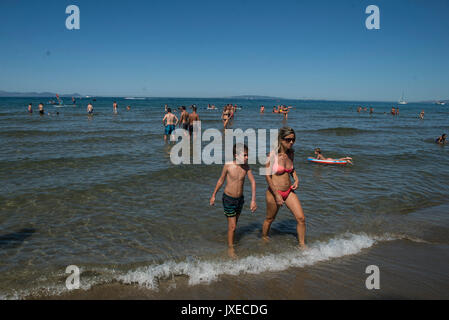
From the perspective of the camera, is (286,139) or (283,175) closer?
(286,139)

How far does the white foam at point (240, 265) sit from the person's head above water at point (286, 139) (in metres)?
1.90

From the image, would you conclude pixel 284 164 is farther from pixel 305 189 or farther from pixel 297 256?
pixel 305 189

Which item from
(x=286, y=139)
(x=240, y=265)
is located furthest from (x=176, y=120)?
(x=240, y=265)

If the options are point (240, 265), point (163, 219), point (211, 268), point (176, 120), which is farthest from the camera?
point (176, 120)

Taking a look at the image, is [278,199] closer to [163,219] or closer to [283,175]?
[283,175]

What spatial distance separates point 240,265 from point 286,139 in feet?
7.27

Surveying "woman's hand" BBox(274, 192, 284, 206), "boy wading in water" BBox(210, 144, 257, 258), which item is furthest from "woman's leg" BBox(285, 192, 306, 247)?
"boy wading in water" BBox(210, 144, 257, 258)

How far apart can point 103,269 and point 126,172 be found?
5.57 metres

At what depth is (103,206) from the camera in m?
6.56

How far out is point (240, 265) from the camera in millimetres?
4293

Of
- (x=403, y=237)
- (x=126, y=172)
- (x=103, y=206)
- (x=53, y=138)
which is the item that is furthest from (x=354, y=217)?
(x=53, y=138)

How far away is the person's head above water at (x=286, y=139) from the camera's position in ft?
14.1

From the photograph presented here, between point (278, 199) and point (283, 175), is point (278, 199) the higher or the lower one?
the lower one

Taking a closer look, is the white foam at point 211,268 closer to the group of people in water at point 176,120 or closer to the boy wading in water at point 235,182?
the boy wading in water at point 235,182
